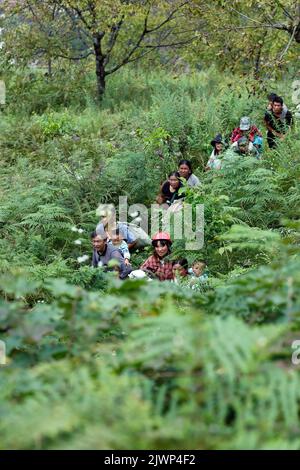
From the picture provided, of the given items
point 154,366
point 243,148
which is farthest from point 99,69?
point 154,366

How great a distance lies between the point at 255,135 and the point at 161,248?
3.58 m

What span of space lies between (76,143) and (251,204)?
4.16 meters

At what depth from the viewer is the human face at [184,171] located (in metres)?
10.7

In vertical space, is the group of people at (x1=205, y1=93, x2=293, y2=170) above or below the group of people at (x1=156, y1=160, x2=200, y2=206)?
above

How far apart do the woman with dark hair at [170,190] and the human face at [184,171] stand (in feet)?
0.20

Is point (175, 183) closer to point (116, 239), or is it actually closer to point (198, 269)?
point (116, 239)

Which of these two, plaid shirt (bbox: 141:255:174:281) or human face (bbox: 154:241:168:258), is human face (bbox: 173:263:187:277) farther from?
human face (bbox: 154:241:168:258)

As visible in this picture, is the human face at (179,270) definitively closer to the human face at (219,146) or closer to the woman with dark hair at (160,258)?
the woman with dark hair at (160,258)

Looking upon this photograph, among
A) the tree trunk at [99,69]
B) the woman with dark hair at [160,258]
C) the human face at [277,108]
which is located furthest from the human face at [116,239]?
the tree trunk at [99,69]

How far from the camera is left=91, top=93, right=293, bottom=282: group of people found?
8641 mm

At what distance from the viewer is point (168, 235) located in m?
8.89

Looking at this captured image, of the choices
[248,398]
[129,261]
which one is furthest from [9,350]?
[129,261]

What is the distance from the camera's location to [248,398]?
2254 millimetres

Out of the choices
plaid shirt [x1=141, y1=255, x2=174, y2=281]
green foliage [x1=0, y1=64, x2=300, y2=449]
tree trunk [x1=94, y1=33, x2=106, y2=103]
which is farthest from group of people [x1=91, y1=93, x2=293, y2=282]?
tree trunk [x1=94, y1=33, x2=106, y2=103]
